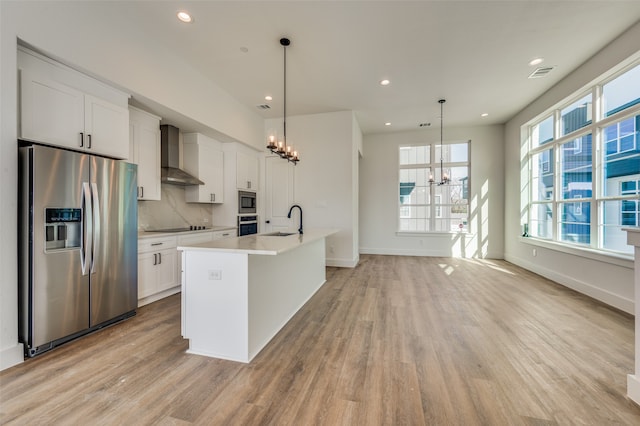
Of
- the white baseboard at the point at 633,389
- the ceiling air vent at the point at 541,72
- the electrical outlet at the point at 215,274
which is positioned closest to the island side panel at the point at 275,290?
the electrical outlet at the point at 215,274

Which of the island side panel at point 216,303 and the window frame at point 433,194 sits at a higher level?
the window frame at point 433,194

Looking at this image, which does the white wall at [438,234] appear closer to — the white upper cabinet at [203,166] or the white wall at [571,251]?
the white wall at [571,251]

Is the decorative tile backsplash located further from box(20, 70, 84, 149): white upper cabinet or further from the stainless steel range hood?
box(20, 70, 84, 149): white upper cabinet

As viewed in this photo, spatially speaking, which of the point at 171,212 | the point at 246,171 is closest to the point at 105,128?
the point at 171,212

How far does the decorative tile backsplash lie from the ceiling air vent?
6101mm

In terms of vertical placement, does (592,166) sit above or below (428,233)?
above

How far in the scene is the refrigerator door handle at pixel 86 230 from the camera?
237cm

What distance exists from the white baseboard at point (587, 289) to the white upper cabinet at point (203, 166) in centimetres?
611

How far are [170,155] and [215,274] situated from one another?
9.28 ft

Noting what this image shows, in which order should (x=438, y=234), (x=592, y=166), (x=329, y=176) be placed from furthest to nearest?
(x=438, y=234) → (x=329, y=176) → (x=592, y=166)

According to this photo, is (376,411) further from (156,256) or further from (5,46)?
(5,46)

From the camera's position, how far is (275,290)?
259cm

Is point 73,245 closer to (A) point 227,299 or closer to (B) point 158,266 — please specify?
(B) point 158,266

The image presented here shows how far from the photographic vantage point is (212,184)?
4777mm
